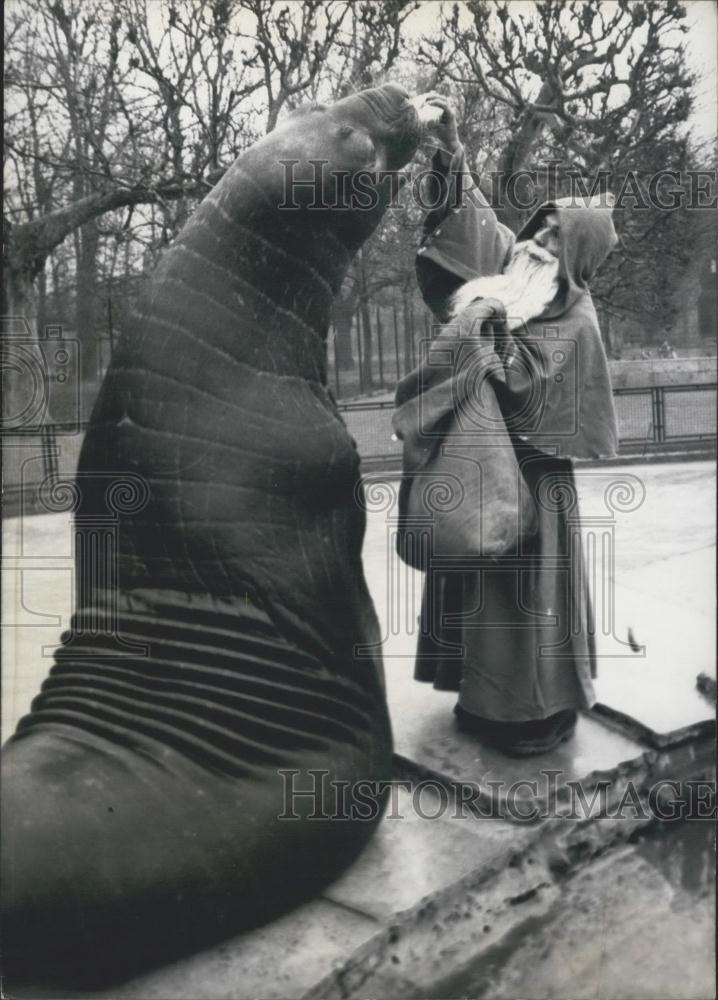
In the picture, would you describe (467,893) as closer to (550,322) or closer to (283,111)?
(550,322)

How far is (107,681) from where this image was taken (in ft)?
6.39

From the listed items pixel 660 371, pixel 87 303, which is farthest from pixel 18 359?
Answer: pixel 660 371

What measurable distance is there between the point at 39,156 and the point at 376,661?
5.57 feet

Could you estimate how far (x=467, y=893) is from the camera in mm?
2168

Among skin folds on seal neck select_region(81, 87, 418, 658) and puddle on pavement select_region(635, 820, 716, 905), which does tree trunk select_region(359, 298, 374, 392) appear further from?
puddle on pavement select_region(635, 820, 716, 905)

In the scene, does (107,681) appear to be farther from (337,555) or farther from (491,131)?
(491,131)

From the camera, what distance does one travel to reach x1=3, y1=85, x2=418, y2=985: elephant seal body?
1.84 meters

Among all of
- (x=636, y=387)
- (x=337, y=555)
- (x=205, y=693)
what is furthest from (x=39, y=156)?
(x=636, y=387)

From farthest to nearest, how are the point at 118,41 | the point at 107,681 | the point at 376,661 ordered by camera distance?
the point at 118,41 < the point at 376,661 < the point at 107,681

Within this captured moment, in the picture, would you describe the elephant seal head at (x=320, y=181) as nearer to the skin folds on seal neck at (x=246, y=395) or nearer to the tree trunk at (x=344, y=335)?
the skin folds on seal neck at (x=246, y=395)

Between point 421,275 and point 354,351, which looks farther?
point 354,351

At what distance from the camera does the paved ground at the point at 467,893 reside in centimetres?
194

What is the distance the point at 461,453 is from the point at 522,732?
2.51ft

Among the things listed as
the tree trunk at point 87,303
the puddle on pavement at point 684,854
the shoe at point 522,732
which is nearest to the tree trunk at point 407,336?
the tree trunk at point 87,303
